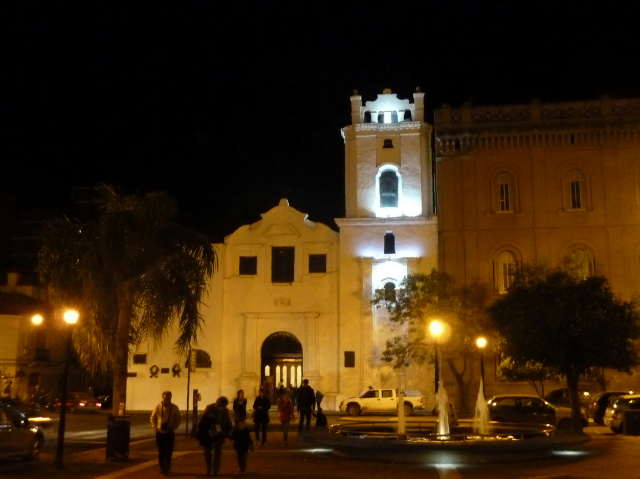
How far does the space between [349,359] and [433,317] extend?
549 centimetres

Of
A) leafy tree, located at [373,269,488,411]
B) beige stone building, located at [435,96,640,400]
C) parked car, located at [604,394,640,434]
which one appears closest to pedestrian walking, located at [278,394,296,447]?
parked car, located at [604,394,640,434]

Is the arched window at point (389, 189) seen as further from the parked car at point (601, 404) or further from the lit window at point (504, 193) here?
the parked car at point (601, 404)

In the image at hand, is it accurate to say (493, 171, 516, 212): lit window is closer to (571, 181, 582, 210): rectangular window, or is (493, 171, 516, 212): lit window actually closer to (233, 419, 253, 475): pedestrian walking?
(571, 181, 582, 210): rectangular window

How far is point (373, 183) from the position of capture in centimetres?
4112

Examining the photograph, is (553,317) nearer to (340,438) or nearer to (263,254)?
(340,438)

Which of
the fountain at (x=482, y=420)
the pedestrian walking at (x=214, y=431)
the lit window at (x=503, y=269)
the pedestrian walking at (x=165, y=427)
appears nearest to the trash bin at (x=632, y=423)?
the fountain at (x=482, y=420)

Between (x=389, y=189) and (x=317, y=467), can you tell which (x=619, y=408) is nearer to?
(x=317, y=467)

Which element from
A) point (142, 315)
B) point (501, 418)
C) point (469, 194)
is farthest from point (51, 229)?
point (469, 194)

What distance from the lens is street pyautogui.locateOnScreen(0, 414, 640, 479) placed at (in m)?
15.5

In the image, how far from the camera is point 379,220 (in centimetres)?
4006

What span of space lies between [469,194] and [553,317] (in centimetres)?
1380

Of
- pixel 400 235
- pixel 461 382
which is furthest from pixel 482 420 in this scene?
pixel 400 235

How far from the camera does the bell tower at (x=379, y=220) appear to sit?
39.0 metres

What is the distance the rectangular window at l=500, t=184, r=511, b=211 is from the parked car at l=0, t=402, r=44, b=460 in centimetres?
2837
